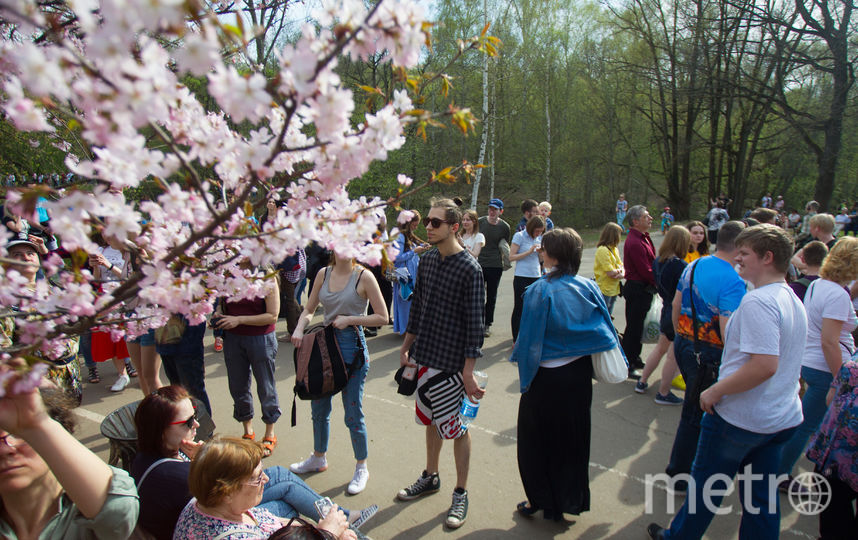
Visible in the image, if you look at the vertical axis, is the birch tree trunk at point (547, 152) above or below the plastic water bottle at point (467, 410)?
above

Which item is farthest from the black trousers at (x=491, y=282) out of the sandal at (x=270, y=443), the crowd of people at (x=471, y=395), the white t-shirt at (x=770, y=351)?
the white t-shirt at (x=770, y=351)

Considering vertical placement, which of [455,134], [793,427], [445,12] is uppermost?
[445,12]

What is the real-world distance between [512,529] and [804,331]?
188cm

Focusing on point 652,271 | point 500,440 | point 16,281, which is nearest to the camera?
point 16,281

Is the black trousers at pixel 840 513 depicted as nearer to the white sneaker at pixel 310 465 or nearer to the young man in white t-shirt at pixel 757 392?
the young man in white t-shirt at pixel 757 392

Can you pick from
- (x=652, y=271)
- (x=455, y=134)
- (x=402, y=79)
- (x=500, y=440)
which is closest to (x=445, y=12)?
(x=455, y=134)

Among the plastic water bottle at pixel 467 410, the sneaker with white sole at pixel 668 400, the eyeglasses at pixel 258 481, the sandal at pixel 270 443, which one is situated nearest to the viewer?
the eyeglasses at pixel 258 481

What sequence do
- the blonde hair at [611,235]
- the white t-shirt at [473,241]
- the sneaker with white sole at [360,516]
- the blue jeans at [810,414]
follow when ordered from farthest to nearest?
the white t-shirt at [473,241] → the blonde hair at [611,235] → the blue jeans at [810,414] → the sneaker with white sole at [360,516]

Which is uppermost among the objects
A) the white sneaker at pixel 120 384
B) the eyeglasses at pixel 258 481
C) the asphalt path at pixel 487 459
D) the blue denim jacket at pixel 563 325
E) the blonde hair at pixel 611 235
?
the blonde hair at pixel 611 235

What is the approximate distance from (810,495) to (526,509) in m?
1.71

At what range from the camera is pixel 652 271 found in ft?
16.6

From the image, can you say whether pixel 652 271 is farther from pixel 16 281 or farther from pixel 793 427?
pixel 16 281

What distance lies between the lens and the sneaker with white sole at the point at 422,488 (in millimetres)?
3211

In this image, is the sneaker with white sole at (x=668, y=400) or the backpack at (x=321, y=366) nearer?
the backpack at (x=321, y=366)
